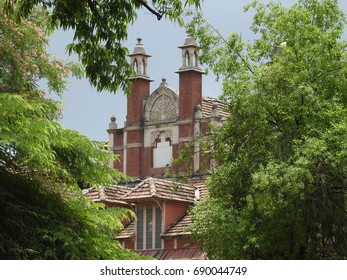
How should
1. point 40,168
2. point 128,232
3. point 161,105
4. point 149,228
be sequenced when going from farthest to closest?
point 161,105
point 128,232
point 149,228
point 40,168

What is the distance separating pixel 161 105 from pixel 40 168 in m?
57.4

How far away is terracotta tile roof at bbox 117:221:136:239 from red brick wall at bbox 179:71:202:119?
33.4 metres

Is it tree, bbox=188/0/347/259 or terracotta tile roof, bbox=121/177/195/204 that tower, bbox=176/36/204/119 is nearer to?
terracotta tile roof, bbox=121/177/195/204

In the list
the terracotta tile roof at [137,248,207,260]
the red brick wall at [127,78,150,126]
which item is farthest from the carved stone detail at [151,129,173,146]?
the terracotta tile roof at [137,248,207,260]

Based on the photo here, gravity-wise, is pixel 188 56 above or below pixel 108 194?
above

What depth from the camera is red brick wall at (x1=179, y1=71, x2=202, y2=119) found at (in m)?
78.2

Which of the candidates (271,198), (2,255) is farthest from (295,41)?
(2,255)

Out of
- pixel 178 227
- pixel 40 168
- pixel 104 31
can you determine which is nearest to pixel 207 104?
pixel 178 227

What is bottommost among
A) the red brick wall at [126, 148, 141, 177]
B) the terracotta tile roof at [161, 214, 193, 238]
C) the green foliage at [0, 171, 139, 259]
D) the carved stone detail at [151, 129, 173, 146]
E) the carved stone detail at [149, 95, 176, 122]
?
the green foliage at [0, 171, 139, 259]

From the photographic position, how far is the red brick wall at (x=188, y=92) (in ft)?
257

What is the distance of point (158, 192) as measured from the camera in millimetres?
42094

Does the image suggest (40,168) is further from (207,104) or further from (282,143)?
(207,104)

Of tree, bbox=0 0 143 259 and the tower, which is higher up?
the tower
